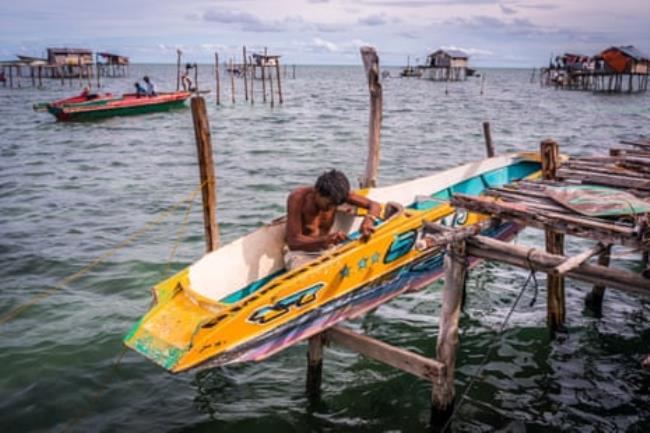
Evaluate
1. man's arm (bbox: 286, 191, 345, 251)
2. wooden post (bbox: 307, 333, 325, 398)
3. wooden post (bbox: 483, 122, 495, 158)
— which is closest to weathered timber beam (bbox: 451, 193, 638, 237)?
man's arm (bbox: 286, 191, 345, 251)

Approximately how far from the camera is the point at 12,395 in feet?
22.4

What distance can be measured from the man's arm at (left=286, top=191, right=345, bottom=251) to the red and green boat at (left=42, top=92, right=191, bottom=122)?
89.3 feet

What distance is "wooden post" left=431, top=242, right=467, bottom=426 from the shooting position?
5402mm

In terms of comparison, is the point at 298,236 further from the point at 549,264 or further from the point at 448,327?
the point at 549,264

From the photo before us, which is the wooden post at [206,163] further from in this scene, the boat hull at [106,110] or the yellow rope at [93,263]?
the boat hull at [106,110]

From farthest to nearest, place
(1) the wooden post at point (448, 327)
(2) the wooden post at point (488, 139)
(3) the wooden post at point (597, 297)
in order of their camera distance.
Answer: (2) the wooden post at point (488, 139) < (3) the wooden post at point (597, 297) < (1) the wooden post at point (448, 327)

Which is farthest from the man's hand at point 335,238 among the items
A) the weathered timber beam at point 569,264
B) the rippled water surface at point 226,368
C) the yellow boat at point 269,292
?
the weathered timber beam at point 569,264

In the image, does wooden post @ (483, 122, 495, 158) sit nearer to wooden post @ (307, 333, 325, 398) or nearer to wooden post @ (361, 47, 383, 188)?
wooden post @ (361, 47, 383, 188)

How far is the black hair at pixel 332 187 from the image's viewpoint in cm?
635

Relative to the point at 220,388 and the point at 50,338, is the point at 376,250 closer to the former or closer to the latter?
the point at 220,388

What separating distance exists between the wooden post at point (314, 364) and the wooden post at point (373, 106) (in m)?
3.70

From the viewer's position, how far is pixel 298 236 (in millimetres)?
6645

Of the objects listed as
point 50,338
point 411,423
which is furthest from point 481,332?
point 50,338

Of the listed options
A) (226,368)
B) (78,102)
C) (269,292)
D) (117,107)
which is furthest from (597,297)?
(78,102)
